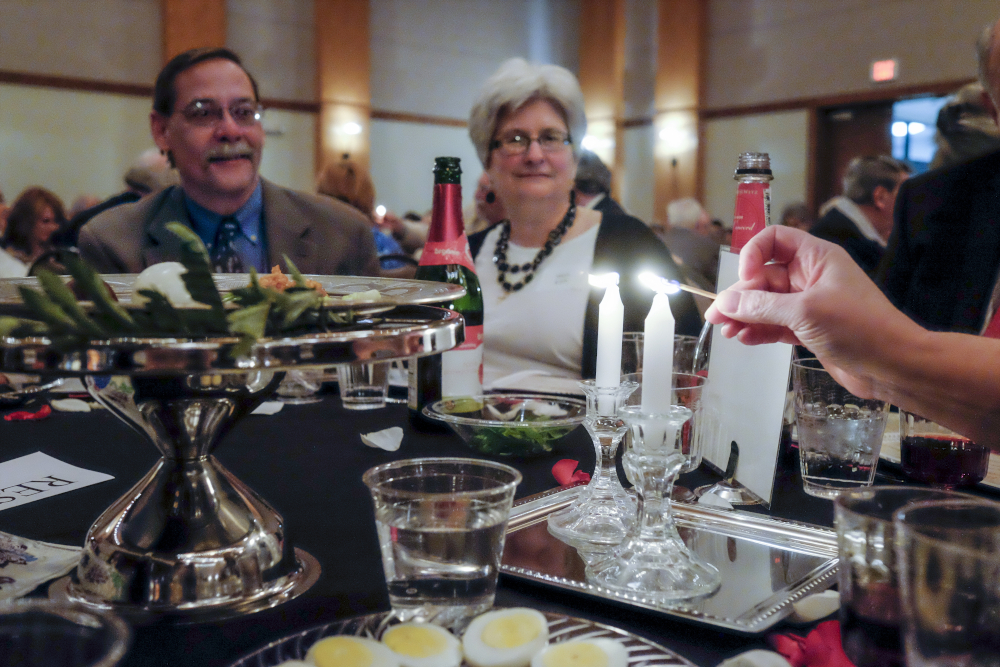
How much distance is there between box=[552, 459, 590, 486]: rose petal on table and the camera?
1.04 m

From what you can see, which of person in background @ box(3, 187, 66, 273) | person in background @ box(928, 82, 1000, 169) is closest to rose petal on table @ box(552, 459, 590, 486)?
person in background @ box(928, 82, 1000, 169)

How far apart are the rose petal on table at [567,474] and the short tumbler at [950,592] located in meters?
0.57

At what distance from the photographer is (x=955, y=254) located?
2338 mm

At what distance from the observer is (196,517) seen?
2.46 feet

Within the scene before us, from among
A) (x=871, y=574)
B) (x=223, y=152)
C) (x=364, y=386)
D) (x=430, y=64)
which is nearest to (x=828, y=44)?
(x=430, y=64)

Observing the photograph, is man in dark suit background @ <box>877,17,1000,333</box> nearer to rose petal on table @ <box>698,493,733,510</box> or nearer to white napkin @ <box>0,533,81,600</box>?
rose petal on table @ <box>698,493,733,510</box>

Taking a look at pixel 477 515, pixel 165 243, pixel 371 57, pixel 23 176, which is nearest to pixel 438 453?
pixel 477 515

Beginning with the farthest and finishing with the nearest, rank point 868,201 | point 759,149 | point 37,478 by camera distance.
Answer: point 759,149 < point 868,201 < point 37,478

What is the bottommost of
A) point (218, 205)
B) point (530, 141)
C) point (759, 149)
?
point (218, 205)

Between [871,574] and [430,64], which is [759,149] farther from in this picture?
[871,574]

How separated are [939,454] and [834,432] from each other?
0.44 feet

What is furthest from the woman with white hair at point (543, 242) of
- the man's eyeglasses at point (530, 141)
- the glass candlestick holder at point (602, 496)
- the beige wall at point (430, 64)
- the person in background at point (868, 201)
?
the beige wall at point (430, 64)

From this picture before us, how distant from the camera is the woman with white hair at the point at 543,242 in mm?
2211

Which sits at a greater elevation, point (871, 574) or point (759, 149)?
point (759, 149)
